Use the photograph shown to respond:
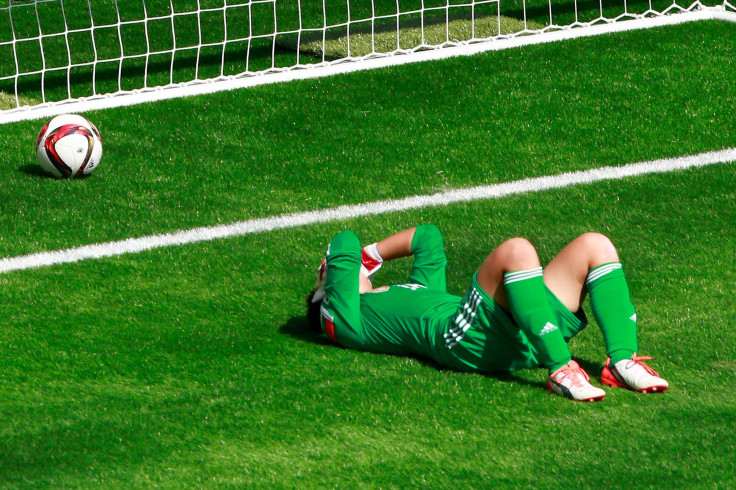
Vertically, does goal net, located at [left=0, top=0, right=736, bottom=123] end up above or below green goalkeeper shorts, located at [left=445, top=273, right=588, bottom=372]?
above

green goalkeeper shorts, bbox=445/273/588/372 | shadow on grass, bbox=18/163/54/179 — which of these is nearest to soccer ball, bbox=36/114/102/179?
shadow on grass, bbox=18/163/54/179

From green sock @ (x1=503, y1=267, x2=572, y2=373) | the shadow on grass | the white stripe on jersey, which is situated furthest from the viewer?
the shadow on grass

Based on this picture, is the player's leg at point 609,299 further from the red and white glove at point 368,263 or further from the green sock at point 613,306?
the red and white glove at point 368,263

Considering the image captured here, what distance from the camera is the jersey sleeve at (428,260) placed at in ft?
17.2

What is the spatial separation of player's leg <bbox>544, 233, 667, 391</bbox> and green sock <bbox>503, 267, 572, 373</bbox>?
0.76 ft

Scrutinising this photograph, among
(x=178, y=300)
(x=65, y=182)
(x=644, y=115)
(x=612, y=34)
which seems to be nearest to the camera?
(x=178, y=300)

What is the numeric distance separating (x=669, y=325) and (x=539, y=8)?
6772 mm

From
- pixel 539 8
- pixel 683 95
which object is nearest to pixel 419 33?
pixel 539 8

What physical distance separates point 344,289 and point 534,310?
0.93 meters

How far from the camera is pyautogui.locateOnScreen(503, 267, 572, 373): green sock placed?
4.50 meters

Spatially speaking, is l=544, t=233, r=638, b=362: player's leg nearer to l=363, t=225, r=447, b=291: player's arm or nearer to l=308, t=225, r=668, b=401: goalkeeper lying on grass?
l=308, t=225, r=668, b=401: goalkeeper lying on grass

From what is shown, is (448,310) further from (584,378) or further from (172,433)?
(172,433)

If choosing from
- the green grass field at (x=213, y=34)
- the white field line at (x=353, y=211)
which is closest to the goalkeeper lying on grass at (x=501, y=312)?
the white field line at (x=353, y=211)

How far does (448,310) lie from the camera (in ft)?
16.2
